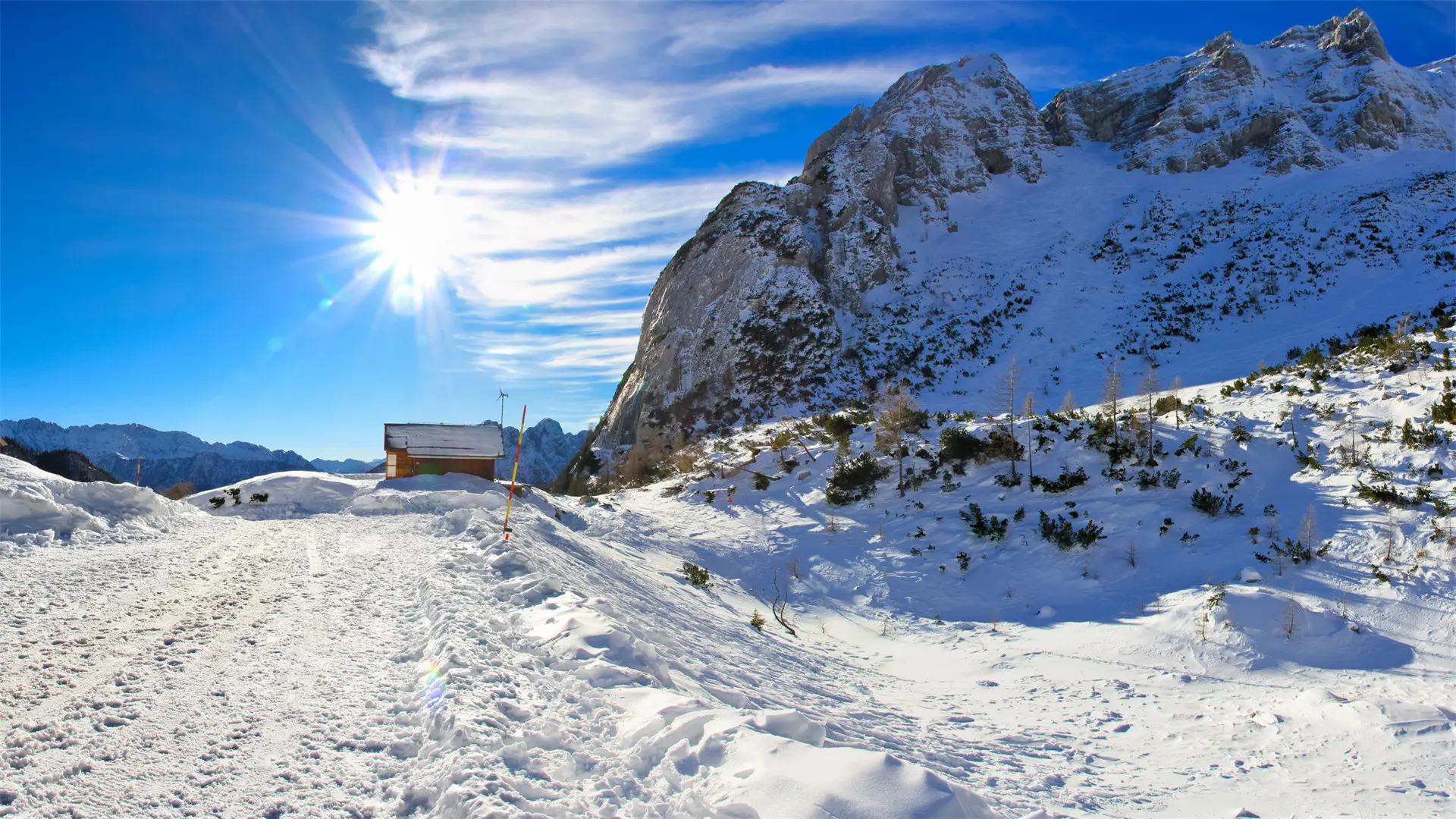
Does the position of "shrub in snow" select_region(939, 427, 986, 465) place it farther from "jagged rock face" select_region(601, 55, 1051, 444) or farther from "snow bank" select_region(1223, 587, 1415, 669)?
"jagged rock face" select_region(601, 55, 1051, 444)

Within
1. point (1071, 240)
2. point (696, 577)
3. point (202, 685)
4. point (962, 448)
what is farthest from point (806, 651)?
point (1071, 240)

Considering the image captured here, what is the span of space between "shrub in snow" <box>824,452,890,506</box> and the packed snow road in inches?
545

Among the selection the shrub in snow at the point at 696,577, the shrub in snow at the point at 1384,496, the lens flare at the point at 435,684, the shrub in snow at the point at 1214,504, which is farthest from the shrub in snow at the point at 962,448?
the lens flare at the point at 435,684

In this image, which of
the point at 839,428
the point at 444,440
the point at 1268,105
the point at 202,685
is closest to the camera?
the point at 202,685

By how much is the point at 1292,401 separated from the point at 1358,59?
75313 millimetres

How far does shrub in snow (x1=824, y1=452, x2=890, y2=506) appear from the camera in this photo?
804 inches

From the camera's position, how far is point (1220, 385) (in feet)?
71.1

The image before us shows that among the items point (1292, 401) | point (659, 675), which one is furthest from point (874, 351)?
point (659, 675)

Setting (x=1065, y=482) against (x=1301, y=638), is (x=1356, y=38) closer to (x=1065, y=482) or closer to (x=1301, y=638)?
(x=1065, y=482)

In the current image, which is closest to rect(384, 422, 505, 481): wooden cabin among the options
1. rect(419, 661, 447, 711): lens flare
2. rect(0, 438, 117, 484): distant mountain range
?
rect(0, 438, 117, 484): distant mountain range

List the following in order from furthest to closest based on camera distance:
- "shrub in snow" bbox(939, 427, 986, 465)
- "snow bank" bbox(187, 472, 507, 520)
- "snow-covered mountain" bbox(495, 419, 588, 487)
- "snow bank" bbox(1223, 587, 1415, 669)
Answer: "snow-covered mountain" bbox(495, 419, 588, 487)
"shrub in snow" bbox(939, 427, 986, 465)
"snow bank" bbox(187, 472, 507, 520)
"snow bank" bbox(1223, 587, 1415, 669)

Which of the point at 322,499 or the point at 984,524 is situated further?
the point at 322,499

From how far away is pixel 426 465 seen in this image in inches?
1065

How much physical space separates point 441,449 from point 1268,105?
254 feet
